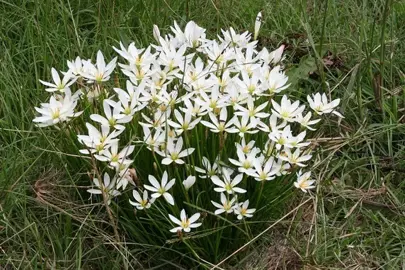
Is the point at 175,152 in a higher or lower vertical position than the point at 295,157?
higher

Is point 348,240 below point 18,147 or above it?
below

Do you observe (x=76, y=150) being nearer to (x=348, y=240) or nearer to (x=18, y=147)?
(x=18, y=147)

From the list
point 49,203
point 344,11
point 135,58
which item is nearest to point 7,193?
point 49,203

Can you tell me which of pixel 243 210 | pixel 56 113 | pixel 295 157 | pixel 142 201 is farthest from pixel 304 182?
pixel 56 113

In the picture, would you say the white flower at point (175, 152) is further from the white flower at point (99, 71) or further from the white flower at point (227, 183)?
the white flower at point (99, 71)

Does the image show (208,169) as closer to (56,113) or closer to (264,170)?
(264,170)

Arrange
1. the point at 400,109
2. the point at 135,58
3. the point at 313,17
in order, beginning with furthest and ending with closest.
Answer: the point at 313,17 < the point at 400,109 < the point at 135,58

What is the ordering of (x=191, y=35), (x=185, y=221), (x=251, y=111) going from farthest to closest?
(x=191, y=35) → (x=251, y=111) → (x=185, y=221)

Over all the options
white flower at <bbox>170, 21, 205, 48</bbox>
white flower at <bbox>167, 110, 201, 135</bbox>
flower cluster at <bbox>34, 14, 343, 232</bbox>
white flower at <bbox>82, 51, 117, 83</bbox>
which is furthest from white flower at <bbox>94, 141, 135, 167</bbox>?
→ white flower at <bbox>170, 21, 205, 48</bbox>
